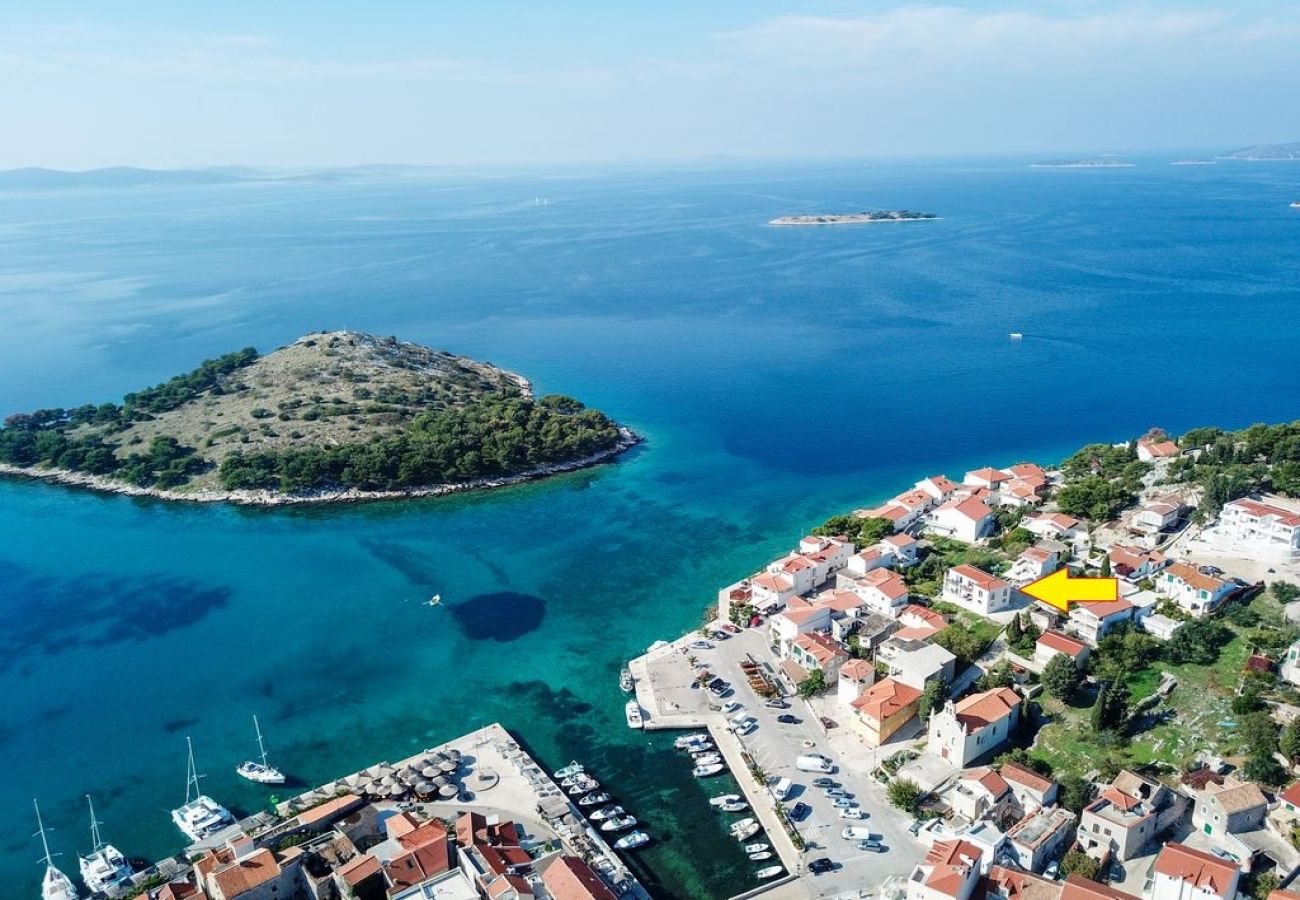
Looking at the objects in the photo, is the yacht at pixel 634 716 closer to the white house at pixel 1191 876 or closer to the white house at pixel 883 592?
the white house at pixel 883 592

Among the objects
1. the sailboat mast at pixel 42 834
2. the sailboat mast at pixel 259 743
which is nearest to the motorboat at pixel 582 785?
the sailboat mast at pixel 259 743

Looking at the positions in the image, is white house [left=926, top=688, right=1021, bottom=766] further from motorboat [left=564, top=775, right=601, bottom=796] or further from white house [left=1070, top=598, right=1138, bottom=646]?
motorboat [left=564, top=775, right=601, bottom=796]

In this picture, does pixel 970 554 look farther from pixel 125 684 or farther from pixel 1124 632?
pixel 125 684

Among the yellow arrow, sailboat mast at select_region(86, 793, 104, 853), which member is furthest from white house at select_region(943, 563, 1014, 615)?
sailboat mast at select_region(86, 793, 104, 853)

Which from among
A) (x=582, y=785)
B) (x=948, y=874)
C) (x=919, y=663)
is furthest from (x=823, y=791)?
(x=582, y=785)

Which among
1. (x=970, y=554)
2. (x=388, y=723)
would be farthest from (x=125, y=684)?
(x=970, y=554)
